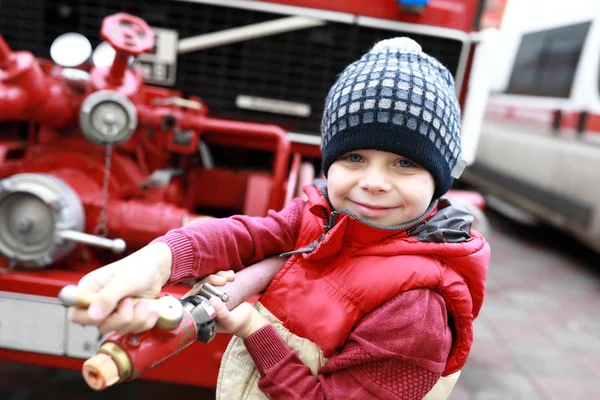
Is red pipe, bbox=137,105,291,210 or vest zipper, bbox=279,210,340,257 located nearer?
vest zipper, bbox=279,210,340,257

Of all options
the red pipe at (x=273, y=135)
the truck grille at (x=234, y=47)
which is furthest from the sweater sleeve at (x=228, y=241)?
the truck grille at (x=234, y=47)

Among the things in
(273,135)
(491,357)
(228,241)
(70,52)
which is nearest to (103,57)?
(70,52)

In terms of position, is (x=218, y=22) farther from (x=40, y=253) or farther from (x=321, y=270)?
(x=321, y=270)

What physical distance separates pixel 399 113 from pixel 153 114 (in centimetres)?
128

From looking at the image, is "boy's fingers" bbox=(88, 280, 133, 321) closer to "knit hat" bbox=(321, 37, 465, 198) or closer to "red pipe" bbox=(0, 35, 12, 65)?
"knit hat" bbox=(321, 37, 465, 198)

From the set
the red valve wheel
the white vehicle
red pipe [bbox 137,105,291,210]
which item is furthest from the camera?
the white vehicle

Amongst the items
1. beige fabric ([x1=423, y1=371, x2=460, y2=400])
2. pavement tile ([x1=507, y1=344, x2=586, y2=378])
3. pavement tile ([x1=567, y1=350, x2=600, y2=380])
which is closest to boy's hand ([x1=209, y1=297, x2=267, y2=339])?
beige fabric ([x1=423, y1=371, x2=460, y2=400])

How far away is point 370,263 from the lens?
1.16m

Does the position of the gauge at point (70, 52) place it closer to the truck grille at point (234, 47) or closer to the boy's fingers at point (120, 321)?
the truck grille at point (234, 47)

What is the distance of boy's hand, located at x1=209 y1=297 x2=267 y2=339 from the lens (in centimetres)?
100

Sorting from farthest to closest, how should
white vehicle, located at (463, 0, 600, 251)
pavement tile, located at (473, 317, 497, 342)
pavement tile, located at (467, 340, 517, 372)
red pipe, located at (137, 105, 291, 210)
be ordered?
white vehicle, located at (463, 0, 600, 251)
pavement tile, located at (473, 317, 497, 342)
pavement tile, located at (467, 340, 517, 372)
red pipe, located at (137, 105, 291, 210)

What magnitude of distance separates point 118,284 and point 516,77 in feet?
22.8

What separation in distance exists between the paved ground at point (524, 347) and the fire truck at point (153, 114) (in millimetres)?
635

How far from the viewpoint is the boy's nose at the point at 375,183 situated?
1.13 metres
